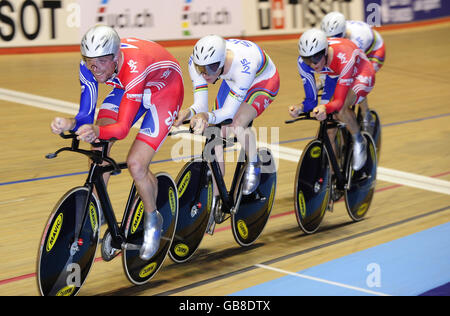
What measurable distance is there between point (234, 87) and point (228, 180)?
1324mm

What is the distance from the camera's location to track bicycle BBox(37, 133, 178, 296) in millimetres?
3012

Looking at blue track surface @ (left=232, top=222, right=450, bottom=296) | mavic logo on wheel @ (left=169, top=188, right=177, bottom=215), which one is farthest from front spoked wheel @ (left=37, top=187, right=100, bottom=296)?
blue track surface @ (left=232, top=222, right=450, bottom=296)

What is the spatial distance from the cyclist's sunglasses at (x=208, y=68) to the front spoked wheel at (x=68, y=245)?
3.08ft

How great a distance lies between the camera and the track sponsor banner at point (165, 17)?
10.6 meters

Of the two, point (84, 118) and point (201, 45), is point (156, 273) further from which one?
point (201, 45)

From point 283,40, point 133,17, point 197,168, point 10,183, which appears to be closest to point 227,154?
point 10,183

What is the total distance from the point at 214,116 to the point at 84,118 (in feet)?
2.36

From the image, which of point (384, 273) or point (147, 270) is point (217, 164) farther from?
point (384, 273)

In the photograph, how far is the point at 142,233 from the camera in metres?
3.46

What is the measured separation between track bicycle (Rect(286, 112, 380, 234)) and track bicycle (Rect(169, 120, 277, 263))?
0.87 ft

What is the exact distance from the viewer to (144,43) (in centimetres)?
344

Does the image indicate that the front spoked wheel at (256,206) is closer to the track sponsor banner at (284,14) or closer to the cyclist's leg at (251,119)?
the cyclist's leg at (251,119)

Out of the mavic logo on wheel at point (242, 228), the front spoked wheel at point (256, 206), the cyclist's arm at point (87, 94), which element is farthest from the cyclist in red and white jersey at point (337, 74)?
the cyclist's arm at point (87, 94)

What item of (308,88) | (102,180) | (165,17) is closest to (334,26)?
(308,88)
